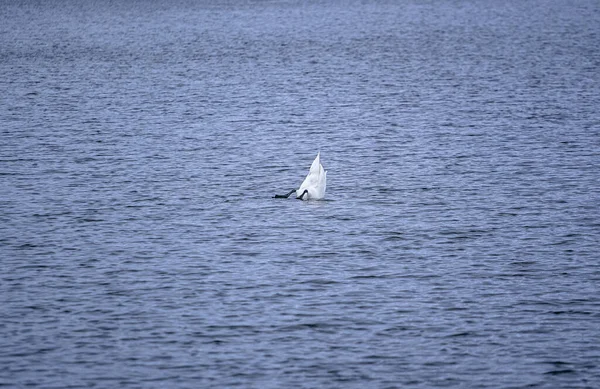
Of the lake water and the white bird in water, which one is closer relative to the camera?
the lake water

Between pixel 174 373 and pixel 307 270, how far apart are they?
8.03 m

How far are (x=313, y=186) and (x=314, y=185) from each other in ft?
0.26

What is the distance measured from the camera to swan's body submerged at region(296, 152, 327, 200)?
3616 cm

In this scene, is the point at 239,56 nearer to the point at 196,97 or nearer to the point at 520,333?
the point at 196,97

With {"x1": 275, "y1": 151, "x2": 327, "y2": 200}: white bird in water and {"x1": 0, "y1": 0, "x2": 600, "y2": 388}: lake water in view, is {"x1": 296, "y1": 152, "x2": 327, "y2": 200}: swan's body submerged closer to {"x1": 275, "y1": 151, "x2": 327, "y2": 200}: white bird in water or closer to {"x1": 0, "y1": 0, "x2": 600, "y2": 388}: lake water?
{"x1": 275, "y1": 151, "x2": 327, "y2": 200}: white bird in water

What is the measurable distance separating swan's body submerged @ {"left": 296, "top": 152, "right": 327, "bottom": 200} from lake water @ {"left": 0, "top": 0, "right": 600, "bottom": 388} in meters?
0.49

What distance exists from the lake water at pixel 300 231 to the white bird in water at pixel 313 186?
49 cm

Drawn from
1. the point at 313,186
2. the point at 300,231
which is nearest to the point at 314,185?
the point at 313,186

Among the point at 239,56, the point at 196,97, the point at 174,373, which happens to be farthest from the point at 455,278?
the point at 239,56

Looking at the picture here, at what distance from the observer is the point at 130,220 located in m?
35.0

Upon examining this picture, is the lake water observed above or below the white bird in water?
below

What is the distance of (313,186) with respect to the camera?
1455 inches

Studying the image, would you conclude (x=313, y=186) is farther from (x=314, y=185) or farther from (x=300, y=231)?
(x=300, y=231)

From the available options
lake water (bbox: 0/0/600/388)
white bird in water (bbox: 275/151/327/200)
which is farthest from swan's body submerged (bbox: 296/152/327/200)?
lake water (bbox: 0/0/600/388)
